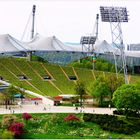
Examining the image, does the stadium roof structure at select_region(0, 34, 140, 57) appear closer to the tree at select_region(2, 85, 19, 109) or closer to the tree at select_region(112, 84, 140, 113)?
the tree at select_region(2, 85, 19, 109)

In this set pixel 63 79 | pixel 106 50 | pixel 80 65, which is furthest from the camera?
pixel 106 50

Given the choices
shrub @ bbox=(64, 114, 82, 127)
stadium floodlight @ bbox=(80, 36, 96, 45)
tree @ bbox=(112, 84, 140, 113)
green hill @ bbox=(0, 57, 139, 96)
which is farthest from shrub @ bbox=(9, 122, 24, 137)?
stadium floodlight @ bbox=(80, 36, 96, 45)

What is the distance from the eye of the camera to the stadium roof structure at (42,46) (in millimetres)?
101500

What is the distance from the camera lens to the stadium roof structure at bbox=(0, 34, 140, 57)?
101500 millimetres

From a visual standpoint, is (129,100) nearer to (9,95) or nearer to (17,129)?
(17,129)

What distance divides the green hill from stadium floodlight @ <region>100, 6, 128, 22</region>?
42.7ft

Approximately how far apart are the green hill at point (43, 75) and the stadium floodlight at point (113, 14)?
13.0m

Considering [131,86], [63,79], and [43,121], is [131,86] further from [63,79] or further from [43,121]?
[63,79]

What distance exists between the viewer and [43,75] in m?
87.0

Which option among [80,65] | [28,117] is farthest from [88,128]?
[80,65]

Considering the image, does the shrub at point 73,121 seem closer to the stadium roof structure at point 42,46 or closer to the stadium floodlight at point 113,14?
the stadium floodlight at point 113,14

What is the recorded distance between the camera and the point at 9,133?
41.0 meters

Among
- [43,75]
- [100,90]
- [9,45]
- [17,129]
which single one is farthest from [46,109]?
[9,45]

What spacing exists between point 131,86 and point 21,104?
17.9m
